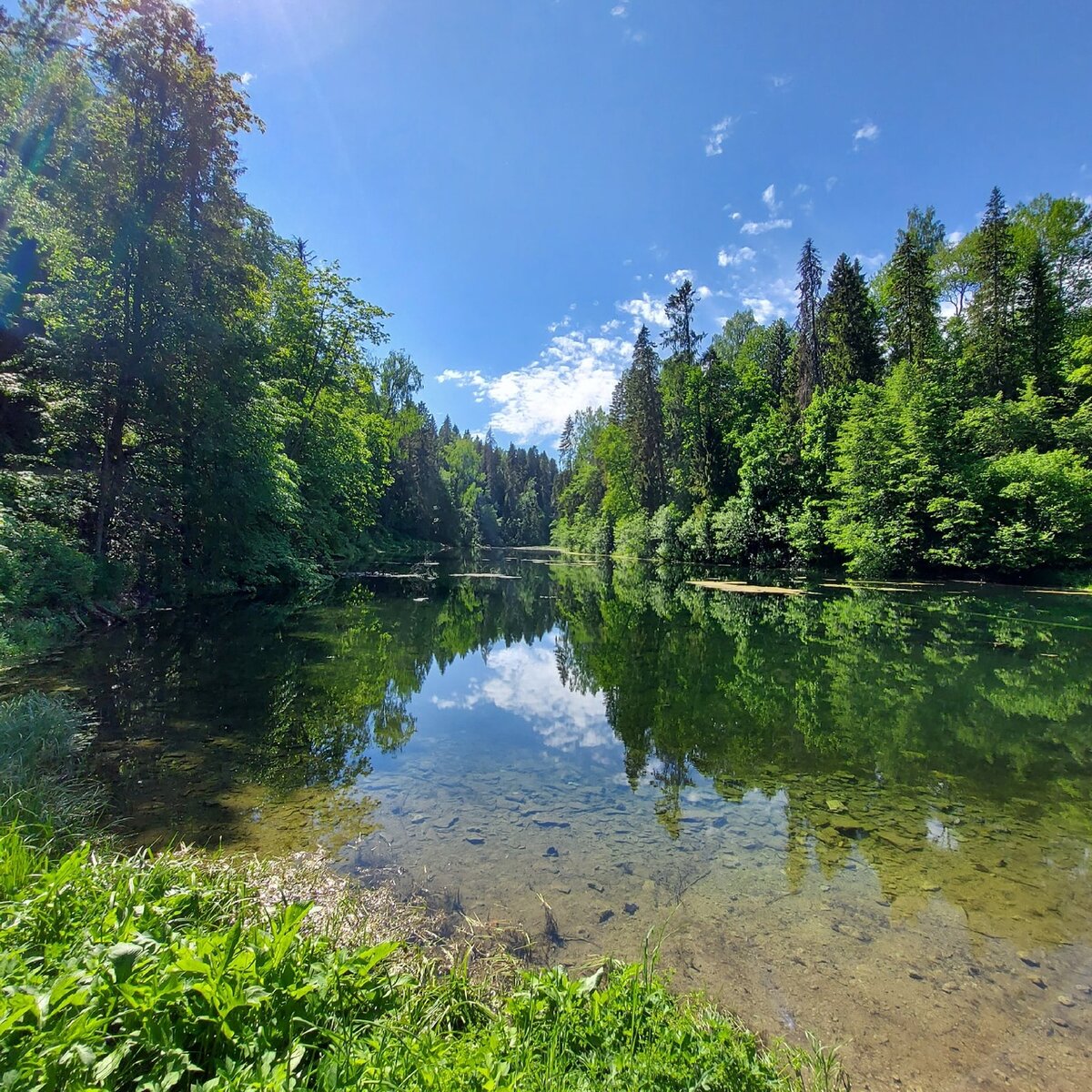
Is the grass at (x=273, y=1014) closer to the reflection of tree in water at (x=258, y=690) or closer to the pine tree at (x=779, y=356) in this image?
the reflection of tree in water at (x=258, y=690)

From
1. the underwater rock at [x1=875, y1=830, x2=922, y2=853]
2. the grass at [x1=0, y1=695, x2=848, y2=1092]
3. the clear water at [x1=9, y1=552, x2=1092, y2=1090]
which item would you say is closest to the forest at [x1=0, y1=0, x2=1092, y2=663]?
the clear water at [x1=9, y1=552, x2=1092, y2=1090]

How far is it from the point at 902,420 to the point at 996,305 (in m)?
9.80

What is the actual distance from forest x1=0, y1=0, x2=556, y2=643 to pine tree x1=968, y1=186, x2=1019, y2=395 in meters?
35.8

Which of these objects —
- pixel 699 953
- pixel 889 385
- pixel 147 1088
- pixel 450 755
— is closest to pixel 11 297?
pixel 450 755

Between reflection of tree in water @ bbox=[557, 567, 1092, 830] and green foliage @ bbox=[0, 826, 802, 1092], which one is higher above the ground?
green foliage @ bbox=[0, 826, 802, 1092]

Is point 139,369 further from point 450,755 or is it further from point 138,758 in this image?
point 450,755

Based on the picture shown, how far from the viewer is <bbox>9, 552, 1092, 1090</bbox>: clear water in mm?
3193

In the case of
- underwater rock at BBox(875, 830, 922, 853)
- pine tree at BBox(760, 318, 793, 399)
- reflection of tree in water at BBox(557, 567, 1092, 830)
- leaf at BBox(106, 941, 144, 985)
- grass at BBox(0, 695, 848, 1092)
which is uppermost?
pine tree at BBox(760, 318, 793, 399)

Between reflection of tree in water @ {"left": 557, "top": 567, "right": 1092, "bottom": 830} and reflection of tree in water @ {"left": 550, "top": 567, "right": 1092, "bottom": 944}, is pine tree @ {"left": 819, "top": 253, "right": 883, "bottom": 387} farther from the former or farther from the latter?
reflection of tree in water @ {"left": 550, "top": 567, "right": 1092, "bottom": 944}

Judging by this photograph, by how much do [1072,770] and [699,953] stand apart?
6164mm

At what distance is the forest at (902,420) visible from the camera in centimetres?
2359

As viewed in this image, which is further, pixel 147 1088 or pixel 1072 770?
pixel 1072 770

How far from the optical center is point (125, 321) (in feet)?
40.9

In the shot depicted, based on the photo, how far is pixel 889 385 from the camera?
27344 millimetres
